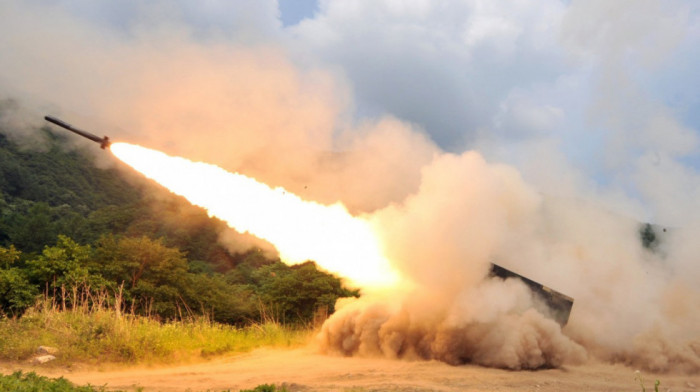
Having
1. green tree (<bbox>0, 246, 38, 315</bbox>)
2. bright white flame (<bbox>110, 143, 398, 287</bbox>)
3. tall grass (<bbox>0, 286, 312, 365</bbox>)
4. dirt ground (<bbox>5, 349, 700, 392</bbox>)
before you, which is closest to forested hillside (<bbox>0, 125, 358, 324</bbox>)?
green tree (<bbox>0, 246, 38, 315</bbox>)

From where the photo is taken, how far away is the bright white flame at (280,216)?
15.2m

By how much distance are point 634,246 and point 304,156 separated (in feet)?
208

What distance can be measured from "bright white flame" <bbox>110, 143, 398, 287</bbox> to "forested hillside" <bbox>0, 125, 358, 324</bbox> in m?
4.52

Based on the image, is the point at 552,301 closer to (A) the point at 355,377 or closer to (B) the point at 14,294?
(A) the point at 355,377

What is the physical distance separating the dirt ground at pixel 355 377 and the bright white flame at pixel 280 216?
266 cm

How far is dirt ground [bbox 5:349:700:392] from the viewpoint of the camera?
10.4m

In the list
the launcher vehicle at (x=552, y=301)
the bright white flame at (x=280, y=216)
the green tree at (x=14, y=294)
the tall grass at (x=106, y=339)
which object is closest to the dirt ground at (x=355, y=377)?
the tall grass at (x=106, y=339)

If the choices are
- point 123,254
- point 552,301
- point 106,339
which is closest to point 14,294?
point 106,339

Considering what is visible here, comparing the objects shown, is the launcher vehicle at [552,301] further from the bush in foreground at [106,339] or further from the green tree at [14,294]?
the green tree at [14,294]

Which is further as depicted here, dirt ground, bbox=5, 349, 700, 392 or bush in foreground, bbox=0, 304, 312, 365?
bush in foreground, bbox=0, 304, 312, 365

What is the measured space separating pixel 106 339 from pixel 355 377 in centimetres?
635

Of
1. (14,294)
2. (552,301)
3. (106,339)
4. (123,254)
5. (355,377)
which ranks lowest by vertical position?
(14,294)

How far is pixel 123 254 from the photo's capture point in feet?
75.4

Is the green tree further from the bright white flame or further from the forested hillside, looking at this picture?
the bright white flame
